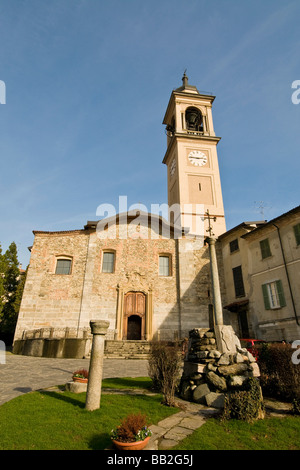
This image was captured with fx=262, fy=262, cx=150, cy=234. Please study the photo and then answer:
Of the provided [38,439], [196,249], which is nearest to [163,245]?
[196,249]

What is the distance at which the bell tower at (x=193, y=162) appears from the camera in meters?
27.3

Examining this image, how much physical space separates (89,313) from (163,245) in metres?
8.22

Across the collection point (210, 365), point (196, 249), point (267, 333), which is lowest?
point (210, 365)

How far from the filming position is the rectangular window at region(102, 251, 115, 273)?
2156 centimetres

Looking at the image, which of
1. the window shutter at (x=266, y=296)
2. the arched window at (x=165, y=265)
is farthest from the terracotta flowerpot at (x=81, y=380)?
the arched window at (x=165, y=265)

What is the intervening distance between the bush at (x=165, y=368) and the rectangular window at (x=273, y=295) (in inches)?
453

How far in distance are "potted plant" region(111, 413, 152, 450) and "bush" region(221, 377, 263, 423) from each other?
6.91 ft

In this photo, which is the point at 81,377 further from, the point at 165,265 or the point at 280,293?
the point at 165,265

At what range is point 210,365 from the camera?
702 cm

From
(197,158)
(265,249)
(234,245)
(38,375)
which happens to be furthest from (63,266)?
(197,158)

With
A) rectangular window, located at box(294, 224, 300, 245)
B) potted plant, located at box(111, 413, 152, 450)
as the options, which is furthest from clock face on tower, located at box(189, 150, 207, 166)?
potted plant, located at box(111, 413, 152, 450)
